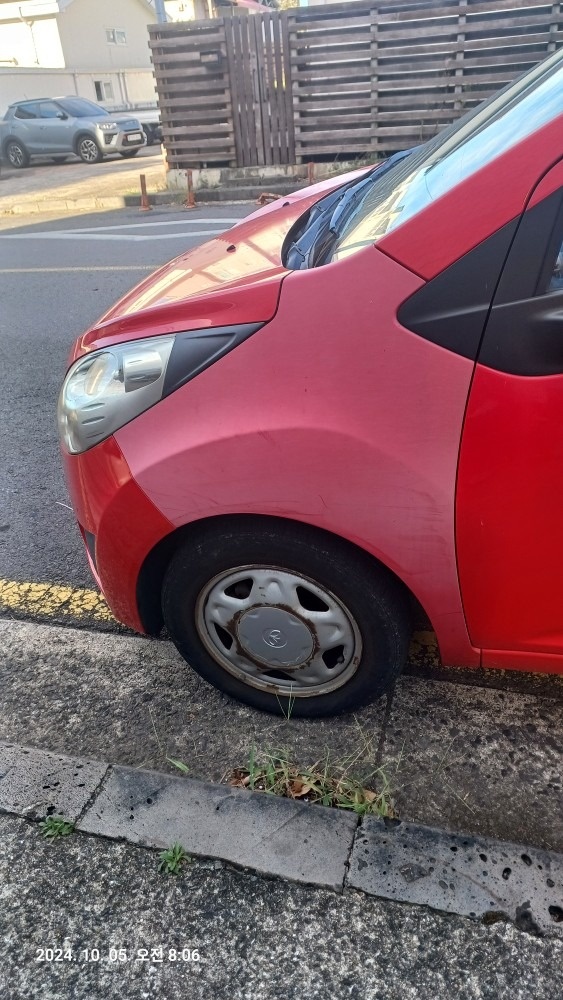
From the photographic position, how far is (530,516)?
1604 mm

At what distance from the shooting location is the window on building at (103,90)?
30750 millimetres

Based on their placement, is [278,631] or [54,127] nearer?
[278,631]

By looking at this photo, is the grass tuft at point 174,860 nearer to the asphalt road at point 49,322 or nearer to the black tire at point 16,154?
the asphalt road at point 49,322

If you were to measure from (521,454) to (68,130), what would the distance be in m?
19.2

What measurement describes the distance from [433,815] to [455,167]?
5.45 feet

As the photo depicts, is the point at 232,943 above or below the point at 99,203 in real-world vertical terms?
below

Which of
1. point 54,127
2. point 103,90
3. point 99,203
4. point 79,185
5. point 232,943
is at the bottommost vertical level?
point 232,943

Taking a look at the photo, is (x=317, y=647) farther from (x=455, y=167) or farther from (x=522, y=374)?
(x=455, y=167)

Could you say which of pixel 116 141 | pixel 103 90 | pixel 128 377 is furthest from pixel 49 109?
pixel 128 377

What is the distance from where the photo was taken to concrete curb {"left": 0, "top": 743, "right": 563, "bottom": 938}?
1635mm

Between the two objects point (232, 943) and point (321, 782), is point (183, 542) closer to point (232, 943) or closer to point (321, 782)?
point (321, 782)

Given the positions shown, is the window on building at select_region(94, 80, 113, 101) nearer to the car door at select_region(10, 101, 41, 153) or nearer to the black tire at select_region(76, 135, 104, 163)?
the car door at select_region(10, 101, 41, 153)

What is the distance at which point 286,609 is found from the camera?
1924mm

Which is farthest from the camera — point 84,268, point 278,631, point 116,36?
point 116,36
